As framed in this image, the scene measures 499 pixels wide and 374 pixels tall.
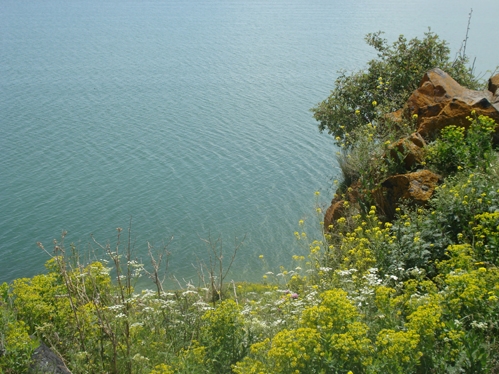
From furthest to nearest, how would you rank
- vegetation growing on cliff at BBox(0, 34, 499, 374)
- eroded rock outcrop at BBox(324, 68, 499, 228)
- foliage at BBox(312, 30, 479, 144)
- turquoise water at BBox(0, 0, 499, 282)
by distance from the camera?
turquoise water at BBox(0, 0, 499, 282) < foliage at BBox(312, 30, 479, 144) < eroded rock outcrop at BBox(324, 68, 499, 228) < vegetation growing on cliff at BBox(0, 34, 499, 374)

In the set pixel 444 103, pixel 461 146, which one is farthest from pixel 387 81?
pixel 461 146

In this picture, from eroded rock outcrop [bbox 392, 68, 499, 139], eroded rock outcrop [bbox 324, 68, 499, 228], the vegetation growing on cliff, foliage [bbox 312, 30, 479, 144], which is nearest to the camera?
the vegetation growing on cliff

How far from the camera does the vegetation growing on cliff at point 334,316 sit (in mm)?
4508

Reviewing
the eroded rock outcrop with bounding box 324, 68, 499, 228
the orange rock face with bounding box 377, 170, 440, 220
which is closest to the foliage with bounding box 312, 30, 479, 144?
the eroded rock outcrop with bounding box 324, 68, 499, 228

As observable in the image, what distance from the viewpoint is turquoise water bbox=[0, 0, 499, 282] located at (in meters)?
15.8

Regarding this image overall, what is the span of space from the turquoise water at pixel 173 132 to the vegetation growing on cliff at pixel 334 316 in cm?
226

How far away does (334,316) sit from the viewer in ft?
15.4

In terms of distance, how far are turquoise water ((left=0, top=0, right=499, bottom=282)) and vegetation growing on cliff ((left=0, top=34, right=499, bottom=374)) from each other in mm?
2262

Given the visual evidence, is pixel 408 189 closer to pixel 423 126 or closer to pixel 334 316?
pixel 423 126

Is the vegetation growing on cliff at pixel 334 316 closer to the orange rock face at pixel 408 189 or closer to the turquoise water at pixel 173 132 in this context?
the orange rock face at pixel 408 189

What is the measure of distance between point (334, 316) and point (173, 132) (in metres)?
19.0

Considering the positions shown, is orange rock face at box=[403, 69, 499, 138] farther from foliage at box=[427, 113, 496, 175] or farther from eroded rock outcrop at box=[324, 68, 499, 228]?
foliage at box=[427, 113, 496, 175]

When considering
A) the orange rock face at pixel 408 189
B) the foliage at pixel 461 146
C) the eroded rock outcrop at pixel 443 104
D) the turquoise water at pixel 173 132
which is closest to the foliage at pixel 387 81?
the eroded rock outcrop at pixel 443 104

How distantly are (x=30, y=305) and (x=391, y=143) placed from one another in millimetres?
6749
